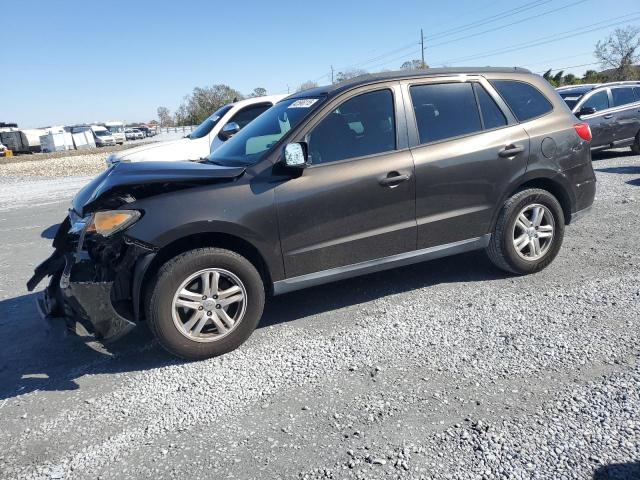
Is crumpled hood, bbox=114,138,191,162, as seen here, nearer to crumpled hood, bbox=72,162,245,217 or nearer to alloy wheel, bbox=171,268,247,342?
crumpled hood, bbox=72,162,245,217

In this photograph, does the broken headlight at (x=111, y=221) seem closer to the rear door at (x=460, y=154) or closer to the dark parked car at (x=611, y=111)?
the rear door at (x=460, y=154)

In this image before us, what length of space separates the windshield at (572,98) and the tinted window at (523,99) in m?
8.22

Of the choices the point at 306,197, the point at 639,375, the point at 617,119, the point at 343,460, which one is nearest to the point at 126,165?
the point at 306,197

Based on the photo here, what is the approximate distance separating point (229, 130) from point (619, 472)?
7.79 m

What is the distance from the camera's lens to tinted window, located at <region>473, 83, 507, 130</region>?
14.8ft

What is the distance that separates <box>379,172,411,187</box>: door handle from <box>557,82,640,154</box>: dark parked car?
9.56m

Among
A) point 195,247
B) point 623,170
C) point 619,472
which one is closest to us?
point 619,472

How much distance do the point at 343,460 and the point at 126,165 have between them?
279 centimetres

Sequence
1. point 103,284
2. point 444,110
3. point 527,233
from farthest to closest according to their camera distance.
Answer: point 527,233
point 444,110
point 103,284

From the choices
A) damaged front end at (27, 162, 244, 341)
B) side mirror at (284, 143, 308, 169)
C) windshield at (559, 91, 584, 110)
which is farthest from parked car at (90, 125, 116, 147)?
side mirror at (284, 143, 308, 169)

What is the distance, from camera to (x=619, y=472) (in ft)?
7.31

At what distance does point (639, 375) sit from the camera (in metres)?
2.97

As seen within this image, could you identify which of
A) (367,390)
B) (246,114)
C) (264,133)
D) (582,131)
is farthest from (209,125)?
(367,390)

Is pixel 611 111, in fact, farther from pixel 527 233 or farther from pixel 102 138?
pixel 102 138
